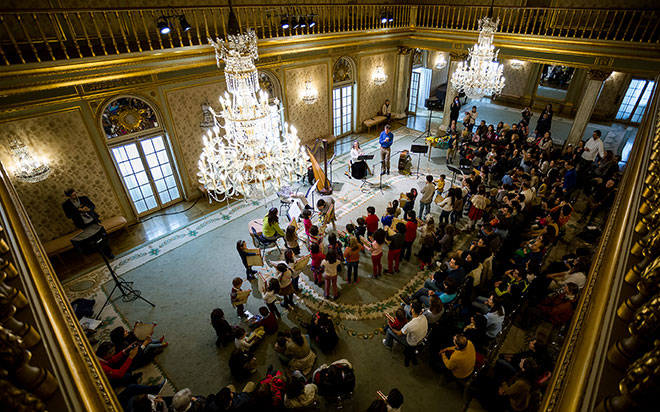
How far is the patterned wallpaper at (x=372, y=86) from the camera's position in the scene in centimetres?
1364

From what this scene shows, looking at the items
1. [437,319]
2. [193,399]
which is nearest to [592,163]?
[437,319]

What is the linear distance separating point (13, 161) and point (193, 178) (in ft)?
12.9

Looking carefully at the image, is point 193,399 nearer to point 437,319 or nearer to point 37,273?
point 37,273

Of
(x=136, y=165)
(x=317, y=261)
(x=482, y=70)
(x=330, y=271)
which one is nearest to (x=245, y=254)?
(x=317, y=261)

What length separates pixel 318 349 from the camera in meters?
5.70

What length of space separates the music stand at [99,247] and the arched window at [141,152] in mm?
2573

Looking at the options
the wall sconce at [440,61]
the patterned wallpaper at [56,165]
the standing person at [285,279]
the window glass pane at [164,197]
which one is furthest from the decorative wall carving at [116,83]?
the wall sconce at [440,61]

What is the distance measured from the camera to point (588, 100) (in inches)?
415

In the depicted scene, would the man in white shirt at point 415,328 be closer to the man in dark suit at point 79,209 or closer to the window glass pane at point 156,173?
the man in dark suit at point 79,209

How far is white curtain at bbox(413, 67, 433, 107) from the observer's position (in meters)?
16.7

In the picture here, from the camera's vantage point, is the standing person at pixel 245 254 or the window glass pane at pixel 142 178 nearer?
the standing person at pixel 245 254

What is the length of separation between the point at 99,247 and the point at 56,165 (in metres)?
3.06

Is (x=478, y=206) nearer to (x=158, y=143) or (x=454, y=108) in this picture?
(x=454, y=108)

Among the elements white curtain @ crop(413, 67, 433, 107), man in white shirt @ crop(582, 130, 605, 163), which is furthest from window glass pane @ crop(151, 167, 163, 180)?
white curtain @ crop(413, 67, 433, 107)
